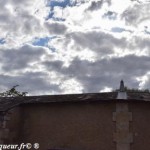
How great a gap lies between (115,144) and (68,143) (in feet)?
7.07

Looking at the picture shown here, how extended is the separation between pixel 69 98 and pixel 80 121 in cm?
122

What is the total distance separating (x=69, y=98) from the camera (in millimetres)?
14703

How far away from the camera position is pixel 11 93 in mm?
39312

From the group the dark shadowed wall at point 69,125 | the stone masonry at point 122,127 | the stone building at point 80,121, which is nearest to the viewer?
the stone masonry at point 122,127

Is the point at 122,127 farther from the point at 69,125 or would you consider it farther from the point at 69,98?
the point at 69,98

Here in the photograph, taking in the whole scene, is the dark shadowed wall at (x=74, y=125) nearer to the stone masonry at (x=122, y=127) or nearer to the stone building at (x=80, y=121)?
the stone building at (x=80, y=121)

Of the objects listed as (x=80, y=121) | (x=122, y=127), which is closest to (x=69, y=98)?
(x=80, y=121)

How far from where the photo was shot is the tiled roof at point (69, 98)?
541 inches

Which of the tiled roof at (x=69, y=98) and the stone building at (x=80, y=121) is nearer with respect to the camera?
the stone building at (x=80, y=121)

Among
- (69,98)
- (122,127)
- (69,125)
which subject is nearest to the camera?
(122,127)

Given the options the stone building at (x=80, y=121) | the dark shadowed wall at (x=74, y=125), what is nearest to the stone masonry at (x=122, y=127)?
the stone building at (x=80, y=121)

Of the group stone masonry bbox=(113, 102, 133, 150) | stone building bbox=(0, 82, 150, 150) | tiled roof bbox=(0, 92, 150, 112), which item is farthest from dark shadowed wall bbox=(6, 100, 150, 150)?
tiled roof bbox=(0, 92, 150, 112)

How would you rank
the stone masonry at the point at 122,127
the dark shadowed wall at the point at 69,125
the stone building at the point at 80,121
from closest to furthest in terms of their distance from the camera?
the stone masonry at the point at 122,127 < the stone building at the point at 80,121 < the dark shadowed wall at the point at 69,125

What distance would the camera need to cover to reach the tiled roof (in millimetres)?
13750
